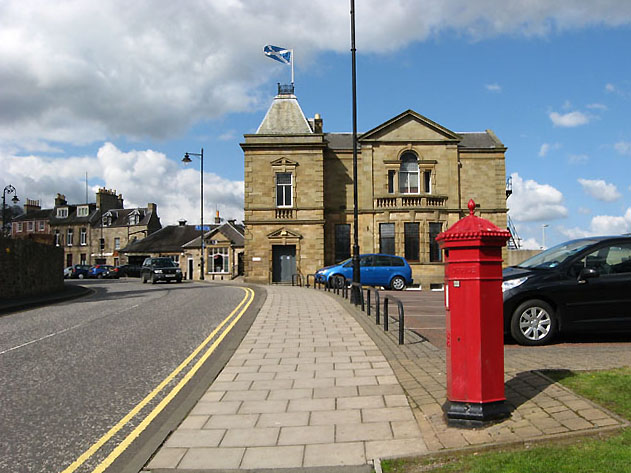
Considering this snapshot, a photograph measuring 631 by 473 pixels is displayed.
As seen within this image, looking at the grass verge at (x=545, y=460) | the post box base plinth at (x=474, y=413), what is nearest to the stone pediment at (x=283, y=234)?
the post box base plinth at (x=474, y=413)

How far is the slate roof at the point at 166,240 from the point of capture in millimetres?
62719

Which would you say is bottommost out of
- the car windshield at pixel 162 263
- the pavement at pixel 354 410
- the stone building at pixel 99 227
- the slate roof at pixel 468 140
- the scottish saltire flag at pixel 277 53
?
the pavement at pixel 354 410

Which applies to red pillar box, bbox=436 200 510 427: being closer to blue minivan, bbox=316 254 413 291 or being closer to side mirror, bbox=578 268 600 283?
side mirror, bbox=578 268 600 283

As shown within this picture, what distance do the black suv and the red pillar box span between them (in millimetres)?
30604

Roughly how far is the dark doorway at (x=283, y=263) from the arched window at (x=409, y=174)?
857 cm

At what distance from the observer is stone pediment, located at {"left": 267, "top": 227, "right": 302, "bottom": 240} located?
110ft

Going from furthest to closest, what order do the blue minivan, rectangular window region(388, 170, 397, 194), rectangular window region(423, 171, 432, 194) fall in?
rectangular window region(423, 171, 432, 194) < rectangular window region(388, 170, 397, 194) < the blue minivan

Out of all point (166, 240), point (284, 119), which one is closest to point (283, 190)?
point (284, 119)

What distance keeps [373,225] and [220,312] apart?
2139 cm

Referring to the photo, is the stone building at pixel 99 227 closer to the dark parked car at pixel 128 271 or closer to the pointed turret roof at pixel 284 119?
the dark parked car at pixel 128 271

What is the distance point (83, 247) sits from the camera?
73438mm

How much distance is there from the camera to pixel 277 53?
109ft

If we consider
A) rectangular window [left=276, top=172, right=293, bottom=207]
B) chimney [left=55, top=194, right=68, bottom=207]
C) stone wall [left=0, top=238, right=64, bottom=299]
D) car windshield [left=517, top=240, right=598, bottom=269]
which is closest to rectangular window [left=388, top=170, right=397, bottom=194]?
rectangular window [left=276, top=172, right=293, bottom=207]

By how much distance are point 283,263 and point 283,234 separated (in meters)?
1.93
